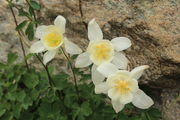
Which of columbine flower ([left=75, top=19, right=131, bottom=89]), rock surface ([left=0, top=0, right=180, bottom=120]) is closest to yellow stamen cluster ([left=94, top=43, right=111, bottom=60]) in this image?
columbine flower ([left=75, top=19, right=131, bottom=89])

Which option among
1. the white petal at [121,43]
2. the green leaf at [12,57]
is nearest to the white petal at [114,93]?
the white petal at [121,43]

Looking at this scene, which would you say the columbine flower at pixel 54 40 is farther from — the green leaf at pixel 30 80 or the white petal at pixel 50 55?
the green leaf at pixel 30 80

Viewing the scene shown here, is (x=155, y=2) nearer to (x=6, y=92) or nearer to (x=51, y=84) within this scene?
(x=51, y=84)

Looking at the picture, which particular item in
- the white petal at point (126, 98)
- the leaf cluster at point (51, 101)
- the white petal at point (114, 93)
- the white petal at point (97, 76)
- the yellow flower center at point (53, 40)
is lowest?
the leaf cluster at point (51, 101)

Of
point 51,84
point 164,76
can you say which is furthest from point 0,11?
point 164,76

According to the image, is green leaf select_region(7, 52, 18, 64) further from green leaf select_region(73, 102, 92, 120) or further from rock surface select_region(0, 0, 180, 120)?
green leaf select_region(73, 102, 92, 120)

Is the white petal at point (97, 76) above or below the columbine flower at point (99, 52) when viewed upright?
below
